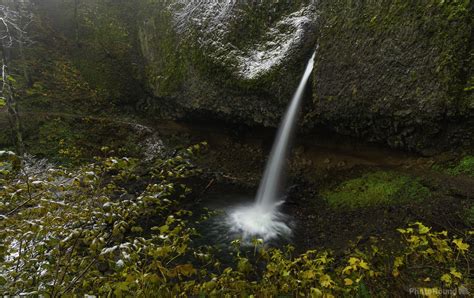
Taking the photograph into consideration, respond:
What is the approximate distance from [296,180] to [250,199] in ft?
5.51

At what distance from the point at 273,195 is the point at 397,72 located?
5.01 m

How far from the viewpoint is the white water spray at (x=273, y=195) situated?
25.5 ft

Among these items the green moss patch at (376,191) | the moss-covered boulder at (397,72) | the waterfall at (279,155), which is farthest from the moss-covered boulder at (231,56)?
the green moss patch at (376,191)

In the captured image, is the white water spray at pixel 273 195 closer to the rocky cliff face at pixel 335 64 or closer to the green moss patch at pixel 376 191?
the rocky cliff face at pixel 335 64

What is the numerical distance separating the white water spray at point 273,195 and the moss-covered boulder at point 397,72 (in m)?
0.57

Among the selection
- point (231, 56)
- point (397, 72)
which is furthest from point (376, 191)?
point (231, 56)

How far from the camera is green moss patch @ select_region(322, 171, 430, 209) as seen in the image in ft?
22.3

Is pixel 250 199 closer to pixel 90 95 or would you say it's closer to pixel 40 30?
pixel 90 95

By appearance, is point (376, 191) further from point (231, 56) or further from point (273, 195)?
point (231, 56)

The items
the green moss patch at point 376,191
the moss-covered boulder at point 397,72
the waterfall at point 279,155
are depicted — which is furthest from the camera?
the waterfall at point 279,155

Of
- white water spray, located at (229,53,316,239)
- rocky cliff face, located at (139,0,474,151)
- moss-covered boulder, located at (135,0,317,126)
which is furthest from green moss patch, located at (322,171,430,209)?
moss-covered boulder, located at (135,0,317,126)

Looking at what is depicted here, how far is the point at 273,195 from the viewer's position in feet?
30.7

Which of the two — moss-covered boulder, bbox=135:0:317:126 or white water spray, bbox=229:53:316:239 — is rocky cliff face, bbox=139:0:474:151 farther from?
white water spray, bbox=229:53:316:239

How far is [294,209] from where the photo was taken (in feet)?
28.2
